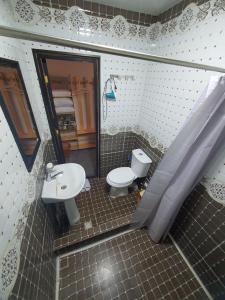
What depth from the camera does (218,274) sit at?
3.76 feet

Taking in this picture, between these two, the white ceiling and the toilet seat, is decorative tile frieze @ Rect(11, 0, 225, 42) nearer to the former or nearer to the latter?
the white ceiling

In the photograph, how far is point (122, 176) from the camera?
1993mm

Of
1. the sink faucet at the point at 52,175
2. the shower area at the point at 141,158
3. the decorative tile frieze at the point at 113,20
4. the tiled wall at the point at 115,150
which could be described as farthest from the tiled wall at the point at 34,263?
the decorative tile frieze at the point at 113,20

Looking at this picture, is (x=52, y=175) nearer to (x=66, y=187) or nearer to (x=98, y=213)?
(x=66, y=187)

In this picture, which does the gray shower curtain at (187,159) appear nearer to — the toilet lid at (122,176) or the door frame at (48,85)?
the toilet lid at (122,176)

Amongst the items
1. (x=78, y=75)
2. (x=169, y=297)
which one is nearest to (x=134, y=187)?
(x=169, y=297)

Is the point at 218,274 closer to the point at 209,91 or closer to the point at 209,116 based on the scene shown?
the point at 209,116

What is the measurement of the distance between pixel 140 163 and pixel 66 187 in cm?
102

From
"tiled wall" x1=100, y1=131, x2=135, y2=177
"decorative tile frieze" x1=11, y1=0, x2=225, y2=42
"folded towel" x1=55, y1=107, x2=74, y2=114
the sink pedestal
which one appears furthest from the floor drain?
"decorative tile frieze" x1=11, y1=0, x2=225, y2=42

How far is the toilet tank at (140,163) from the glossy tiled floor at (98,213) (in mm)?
446

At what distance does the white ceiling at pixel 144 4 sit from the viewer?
1.29 meters

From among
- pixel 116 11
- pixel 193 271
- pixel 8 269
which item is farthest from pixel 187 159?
pixel 116 11

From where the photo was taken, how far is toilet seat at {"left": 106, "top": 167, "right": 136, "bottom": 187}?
190 centimetres

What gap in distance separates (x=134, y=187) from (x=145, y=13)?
2.28 meters
